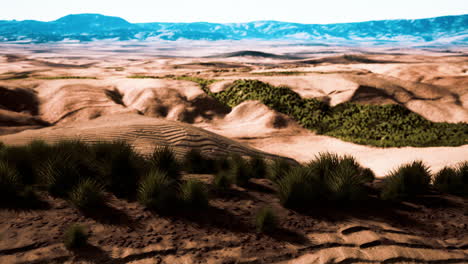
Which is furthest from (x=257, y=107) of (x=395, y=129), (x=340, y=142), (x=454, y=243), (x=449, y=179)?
(x=454, y=243)

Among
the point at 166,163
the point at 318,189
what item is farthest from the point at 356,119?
the point at 166,163

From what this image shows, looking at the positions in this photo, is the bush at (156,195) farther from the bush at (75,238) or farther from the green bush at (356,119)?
the green bush at (356,119)

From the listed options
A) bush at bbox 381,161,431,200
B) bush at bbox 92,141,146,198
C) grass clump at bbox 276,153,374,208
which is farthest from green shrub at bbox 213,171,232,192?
bush at bbox 381,161,431,200

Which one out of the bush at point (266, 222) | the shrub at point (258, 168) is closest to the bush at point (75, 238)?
the bush at point (266, 222)

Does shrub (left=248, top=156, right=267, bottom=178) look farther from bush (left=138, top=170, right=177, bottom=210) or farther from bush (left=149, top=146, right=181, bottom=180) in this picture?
bush (left=138, top=170, right=177, bottom=210)

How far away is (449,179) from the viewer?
6.54m

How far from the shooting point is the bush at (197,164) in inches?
285

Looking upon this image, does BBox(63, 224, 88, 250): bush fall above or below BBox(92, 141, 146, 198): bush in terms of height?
below

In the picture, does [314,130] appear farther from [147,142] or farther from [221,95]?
[147,142]

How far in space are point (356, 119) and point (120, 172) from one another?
716 inches

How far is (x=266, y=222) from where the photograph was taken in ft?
14.7

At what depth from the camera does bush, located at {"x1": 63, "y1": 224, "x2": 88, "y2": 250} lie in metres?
3.86

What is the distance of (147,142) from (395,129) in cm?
1412

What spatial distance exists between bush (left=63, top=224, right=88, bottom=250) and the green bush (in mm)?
15336
